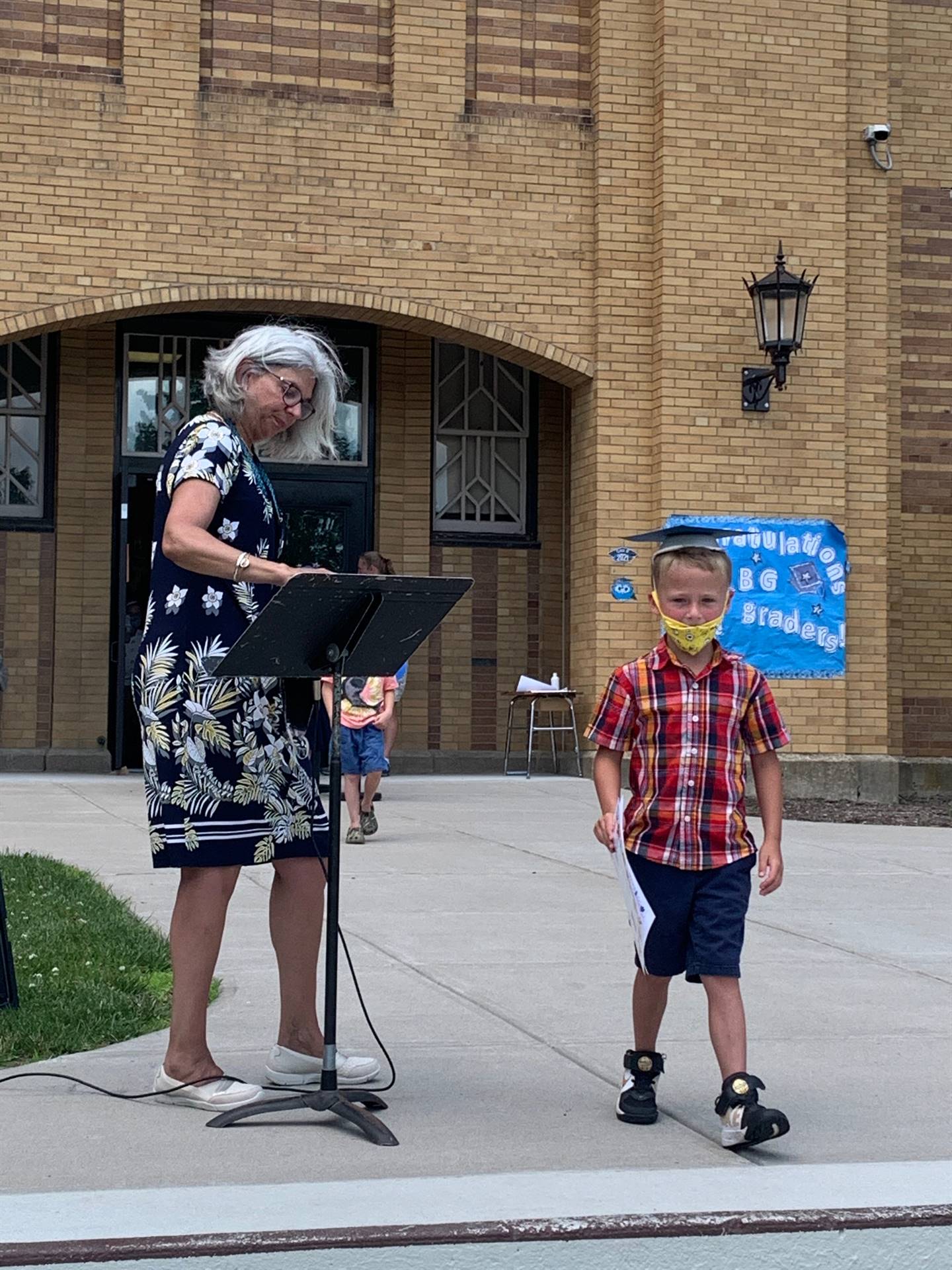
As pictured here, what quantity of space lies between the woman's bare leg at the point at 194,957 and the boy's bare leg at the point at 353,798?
567cm

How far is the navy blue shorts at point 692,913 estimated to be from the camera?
4.47 metres

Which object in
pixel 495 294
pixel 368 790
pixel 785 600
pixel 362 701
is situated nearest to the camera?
pixel 368 790

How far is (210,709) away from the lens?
4590mm

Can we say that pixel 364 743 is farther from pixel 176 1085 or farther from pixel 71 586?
pixel 176 1085

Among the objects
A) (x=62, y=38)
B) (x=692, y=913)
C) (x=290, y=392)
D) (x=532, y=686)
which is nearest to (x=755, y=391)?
(x=532, y=686)

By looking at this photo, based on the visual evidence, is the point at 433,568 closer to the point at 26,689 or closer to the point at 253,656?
the point at 26,689

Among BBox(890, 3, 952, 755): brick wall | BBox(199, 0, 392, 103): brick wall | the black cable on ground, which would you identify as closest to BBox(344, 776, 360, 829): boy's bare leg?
the black cable on ground

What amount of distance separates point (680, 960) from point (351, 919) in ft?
10.9

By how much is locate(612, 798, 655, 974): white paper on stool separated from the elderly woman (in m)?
0.83

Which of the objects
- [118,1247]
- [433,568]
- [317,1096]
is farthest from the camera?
[433,568]

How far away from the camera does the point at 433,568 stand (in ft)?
52.5

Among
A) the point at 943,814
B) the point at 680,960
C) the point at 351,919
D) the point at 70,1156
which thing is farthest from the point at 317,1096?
the point at 943,814

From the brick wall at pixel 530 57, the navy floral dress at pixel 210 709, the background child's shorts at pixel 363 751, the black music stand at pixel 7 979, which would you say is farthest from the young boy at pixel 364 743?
the brick wall at pixel 530 57

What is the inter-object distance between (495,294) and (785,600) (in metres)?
3.41
